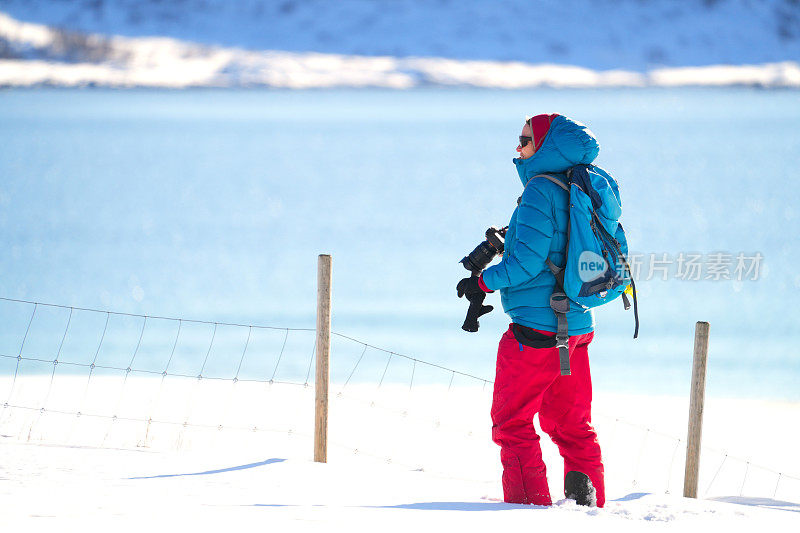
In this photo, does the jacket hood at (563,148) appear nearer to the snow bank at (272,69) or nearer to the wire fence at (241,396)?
the wire fence at (241,396)

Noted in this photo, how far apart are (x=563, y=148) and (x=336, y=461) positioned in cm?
265

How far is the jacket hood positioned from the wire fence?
90.3 inches

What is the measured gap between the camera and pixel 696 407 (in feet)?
17.4

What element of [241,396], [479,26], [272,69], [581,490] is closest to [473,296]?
[581,490]

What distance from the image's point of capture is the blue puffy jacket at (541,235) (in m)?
4.02

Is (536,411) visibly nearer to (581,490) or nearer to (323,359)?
(581,490)

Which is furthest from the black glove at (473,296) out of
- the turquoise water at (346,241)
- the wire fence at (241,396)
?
the turquoise water at (346,241)

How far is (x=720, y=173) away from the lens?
151 ft

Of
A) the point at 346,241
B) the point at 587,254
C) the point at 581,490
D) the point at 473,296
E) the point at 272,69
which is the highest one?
the point at 272,69

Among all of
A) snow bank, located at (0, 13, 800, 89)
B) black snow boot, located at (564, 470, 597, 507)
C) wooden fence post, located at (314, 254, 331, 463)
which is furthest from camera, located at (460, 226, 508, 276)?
snow bank, located at (0, 13, 800, 89)

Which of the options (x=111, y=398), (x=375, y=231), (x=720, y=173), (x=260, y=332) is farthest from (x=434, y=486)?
(x=720, y=173)

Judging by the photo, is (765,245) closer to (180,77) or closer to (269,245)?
(269,245)

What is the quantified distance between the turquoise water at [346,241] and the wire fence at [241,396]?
0.08 m

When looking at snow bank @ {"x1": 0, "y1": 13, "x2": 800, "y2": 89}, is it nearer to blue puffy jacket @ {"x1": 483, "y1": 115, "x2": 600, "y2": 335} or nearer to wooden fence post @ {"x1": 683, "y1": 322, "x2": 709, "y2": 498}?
wooden fence post @ {"x1": 683, "y1": 322, "x2": 709, "y2": 498}
